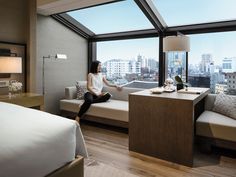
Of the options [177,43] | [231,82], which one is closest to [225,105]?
[231,82]

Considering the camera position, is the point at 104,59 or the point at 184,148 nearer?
the point at 184,148

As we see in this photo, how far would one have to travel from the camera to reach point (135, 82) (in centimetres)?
466

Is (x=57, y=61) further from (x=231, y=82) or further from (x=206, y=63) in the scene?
(x=231, y=82)

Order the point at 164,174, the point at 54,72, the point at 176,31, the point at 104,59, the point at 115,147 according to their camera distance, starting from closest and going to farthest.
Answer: the point at 164,174 < the point at 115,147 < the point at 176,31 < the point at 54,72 < the point at 104,59

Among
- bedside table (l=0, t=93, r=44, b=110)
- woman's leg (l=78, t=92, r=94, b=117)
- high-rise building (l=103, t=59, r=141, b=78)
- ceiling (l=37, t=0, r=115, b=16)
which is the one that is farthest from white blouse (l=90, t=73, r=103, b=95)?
ceiling (l=37, t=0, r=115, b=16)

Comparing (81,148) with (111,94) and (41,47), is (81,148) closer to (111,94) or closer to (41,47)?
(111,94)

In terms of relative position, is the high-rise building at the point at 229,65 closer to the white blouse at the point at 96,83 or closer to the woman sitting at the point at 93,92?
the woman sitting at the point at 93,92

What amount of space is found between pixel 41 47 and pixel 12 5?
0.93 metres

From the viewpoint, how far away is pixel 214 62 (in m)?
3.66

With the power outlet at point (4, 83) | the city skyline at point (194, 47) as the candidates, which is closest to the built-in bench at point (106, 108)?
the city skyline at point (194, 47)

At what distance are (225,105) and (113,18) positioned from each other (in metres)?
2.68

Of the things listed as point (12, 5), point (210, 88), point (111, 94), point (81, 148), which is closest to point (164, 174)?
point (81, 148)

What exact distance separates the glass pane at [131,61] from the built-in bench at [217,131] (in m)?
1.69

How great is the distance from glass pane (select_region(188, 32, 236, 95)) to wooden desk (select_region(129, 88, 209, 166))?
126 centimetres
